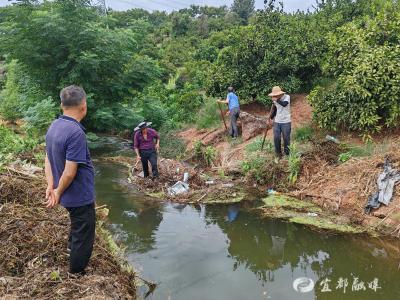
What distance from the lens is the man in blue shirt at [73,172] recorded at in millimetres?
4113

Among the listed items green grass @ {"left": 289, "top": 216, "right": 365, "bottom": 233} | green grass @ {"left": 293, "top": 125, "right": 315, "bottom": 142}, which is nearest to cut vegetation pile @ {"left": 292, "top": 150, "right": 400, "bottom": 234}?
green grass @ {"left": 289, "top": 216, "right": 365, "bottom": 233}

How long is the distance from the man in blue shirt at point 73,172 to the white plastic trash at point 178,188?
4754 mm

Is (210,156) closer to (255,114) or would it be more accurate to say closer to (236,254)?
(255,114)

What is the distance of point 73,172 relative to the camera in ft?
13.5

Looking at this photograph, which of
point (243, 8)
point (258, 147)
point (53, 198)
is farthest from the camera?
point (243, 8)

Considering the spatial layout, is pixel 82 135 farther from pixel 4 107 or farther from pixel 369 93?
pixel 4 107

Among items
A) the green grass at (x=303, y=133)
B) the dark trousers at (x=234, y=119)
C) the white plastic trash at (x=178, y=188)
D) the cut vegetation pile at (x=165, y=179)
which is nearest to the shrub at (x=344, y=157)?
the green grass at (x=303, y=133)

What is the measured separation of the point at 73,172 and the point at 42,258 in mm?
1375

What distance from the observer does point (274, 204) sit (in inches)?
329

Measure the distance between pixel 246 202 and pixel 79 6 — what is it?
9.01 metres

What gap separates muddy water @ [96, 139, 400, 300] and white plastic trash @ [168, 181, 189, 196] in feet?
2.06

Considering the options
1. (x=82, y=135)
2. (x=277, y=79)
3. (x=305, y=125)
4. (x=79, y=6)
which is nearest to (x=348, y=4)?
(x=277, y=79)

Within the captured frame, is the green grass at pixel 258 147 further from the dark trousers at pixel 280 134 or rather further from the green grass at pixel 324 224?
the green grass at pixel 324 224

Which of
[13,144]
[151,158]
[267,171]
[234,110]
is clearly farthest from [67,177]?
[234,110]
